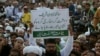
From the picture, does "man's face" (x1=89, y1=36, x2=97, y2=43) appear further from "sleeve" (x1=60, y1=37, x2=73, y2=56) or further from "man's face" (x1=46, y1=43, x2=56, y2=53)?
"man's face" (x1=46, y1=43, x2=56, y2=53)

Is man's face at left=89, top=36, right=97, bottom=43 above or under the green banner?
under

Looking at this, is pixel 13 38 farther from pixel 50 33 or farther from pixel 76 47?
pixel 50 33

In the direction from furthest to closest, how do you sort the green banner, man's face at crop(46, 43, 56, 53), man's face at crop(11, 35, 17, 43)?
man's face at crop(11, 35, 17, 43)
the green banner
man's face at crop(46, 43, 56, 53)

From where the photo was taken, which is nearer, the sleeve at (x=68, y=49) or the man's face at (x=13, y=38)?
the sleeve at (x=68, y=49)

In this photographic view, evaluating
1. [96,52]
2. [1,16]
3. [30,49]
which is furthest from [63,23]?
[1,16]

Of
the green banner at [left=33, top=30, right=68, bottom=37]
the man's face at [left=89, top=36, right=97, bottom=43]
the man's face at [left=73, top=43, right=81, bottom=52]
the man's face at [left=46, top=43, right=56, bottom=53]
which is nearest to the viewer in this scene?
the man's face at [left=46, top=43, right=56, bottom=53]

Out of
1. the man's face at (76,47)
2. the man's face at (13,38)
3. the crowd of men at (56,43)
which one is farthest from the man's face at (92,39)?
the man's face at (13,38)

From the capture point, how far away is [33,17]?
865cm

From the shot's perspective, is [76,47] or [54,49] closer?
[54,49]

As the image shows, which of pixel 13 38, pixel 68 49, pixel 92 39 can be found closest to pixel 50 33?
pixel 68 49

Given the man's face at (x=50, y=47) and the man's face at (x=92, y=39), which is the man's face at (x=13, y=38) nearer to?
the man's face at (x=92, y=39)

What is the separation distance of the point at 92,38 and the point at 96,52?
81.1 inches

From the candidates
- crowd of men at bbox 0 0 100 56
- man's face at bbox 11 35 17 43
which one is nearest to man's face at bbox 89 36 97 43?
crowd of men at bbox 0 0 100 56

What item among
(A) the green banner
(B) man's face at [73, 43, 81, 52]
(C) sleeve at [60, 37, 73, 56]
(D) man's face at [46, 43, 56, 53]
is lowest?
(B) man's face at [73, 43, 81, 52]
